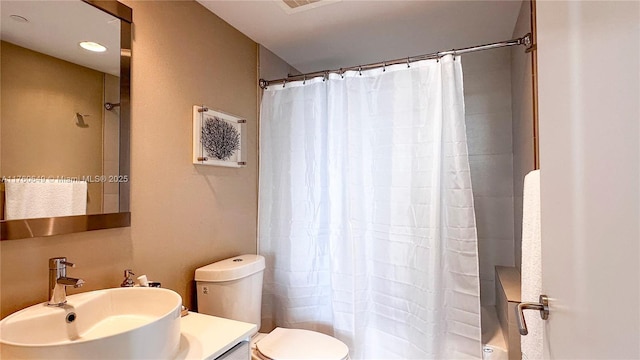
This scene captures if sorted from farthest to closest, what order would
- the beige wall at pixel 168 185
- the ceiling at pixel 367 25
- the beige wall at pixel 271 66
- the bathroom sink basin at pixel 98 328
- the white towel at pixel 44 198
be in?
the beige wall at pixel 271 66, the ceiling at pixel 367 25, the beige wall at pixel 168 185, the white towel at pixel 44 198, the bathroom sink basin at pixel 98 328

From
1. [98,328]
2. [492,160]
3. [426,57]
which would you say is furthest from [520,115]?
[98,328]

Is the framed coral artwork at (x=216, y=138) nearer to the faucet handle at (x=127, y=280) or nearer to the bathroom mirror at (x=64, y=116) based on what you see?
the bathroom mirror at (x=64, y=116)

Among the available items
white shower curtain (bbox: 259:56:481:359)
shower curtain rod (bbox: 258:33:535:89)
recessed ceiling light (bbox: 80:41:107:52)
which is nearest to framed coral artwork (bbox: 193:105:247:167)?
white shower curtain (bbox: 259:56:481:359)

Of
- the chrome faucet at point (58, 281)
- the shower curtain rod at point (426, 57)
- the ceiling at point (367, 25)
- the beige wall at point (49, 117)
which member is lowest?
the chrome faucet at point (58, 281)

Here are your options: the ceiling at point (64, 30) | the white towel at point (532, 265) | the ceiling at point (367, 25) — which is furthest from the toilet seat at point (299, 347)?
the ceiling at point (367, 25)

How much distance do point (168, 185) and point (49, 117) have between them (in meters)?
0.55

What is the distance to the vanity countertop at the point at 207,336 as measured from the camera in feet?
3.67

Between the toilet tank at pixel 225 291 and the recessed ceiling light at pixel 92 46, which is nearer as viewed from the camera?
the recessed ceiling light at pixel 92 46

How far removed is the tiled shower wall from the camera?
7.83ft

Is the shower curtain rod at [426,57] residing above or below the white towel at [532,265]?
above

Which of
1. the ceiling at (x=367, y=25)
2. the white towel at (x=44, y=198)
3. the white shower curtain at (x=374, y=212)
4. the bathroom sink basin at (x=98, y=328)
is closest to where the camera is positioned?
the bathroom sink basin at (x=98, y=328)

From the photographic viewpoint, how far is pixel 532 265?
1232mm

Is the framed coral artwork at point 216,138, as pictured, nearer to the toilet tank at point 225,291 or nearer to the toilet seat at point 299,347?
the toilet tank at point 225,291

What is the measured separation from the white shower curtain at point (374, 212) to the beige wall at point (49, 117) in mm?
1081
